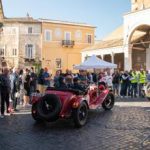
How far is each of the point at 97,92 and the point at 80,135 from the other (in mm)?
4746

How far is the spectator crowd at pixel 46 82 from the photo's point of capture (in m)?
12.6

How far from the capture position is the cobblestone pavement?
25.8 ft

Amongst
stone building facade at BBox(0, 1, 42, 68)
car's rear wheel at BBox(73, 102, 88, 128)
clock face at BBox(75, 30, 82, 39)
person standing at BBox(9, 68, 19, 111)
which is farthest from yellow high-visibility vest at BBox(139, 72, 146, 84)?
clock face at BBox(75, 30, 82, 39)

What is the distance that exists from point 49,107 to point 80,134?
66.3 inches

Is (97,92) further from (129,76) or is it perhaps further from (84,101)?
(129,76)

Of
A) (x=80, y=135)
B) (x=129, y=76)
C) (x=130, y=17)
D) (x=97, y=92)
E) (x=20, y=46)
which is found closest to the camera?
(x=80, y=135)

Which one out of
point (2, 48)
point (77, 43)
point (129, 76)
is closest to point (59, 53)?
point (77, 43)

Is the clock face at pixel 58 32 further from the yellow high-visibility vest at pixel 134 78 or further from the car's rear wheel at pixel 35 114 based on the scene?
the car's rear wheel at pixel 35 114

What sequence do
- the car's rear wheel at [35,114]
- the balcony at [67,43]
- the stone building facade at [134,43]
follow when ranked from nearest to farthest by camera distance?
the car's rear wheel at [35,114] → the stone building facade at [134,43] → the balcony at [67,43]

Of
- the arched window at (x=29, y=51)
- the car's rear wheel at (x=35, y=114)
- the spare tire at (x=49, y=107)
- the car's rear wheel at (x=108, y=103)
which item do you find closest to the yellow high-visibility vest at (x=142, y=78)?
the car's rear wheel at (x=108, y=103)

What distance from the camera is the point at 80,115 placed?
1070 cm

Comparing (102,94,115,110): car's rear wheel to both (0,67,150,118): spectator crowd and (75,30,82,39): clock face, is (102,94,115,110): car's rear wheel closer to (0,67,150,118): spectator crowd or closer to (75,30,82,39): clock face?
(0,67,150,118): spectator crowd

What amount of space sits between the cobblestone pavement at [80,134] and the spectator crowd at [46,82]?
1.19 meters

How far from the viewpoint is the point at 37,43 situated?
56531mm
